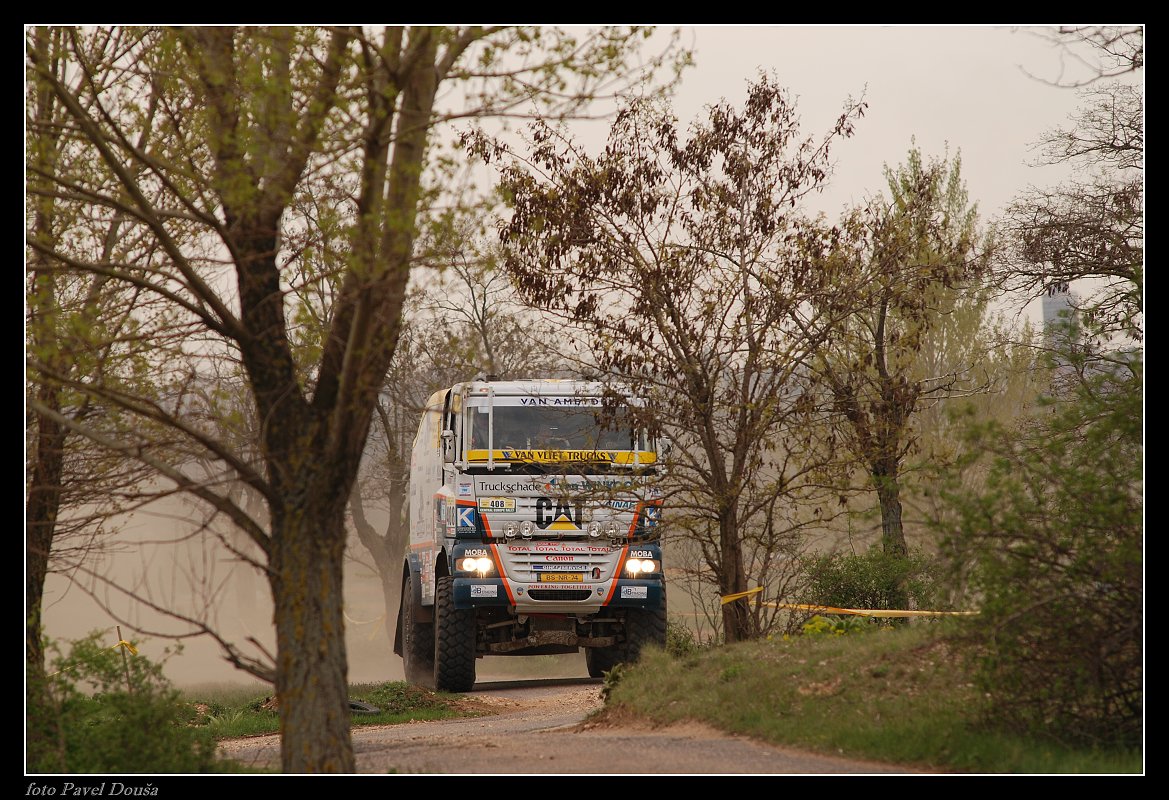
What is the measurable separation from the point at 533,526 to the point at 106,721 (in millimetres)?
7561

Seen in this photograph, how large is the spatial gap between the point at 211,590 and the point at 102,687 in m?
1.78

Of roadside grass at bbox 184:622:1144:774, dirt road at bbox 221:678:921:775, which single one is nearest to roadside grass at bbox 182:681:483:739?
dirt road at bbox 221:678:921:775

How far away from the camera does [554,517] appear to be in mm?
15078

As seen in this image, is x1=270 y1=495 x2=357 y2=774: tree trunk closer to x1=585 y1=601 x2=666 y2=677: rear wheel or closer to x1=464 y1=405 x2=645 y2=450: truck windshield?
x1=464 y1=405 x2=645 y2=450: truck windshield

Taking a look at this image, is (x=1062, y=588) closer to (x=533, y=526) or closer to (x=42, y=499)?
(x=42, y=499)

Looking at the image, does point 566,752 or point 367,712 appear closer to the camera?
point 566,752

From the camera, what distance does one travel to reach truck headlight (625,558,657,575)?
50.2ft

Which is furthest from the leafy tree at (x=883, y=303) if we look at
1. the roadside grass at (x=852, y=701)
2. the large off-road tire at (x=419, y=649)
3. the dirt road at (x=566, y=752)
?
the large off-road tire at (x=419, y=649)

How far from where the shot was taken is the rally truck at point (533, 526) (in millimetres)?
14625

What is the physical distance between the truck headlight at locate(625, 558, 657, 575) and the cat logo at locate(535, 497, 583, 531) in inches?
33.0

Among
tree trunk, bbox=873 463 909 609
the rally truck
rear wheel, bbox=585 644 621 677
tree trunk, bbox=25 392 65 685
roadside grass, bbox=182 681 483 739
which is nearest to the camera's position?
tree trunk, bbox=25 392 65 685

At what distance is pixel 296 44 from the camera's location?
23.0 ft

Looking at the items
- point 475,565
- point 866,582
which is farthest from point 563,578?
point 866,582
